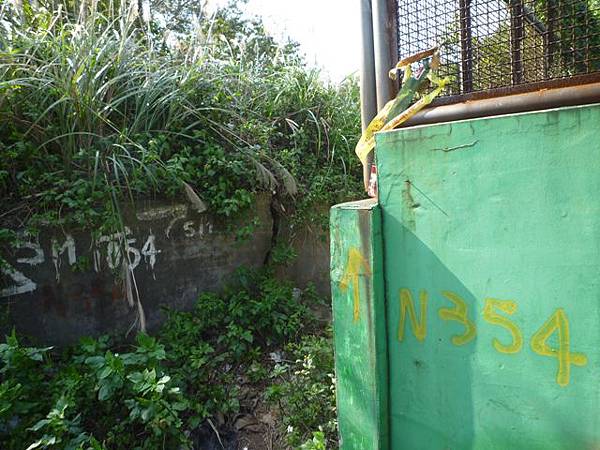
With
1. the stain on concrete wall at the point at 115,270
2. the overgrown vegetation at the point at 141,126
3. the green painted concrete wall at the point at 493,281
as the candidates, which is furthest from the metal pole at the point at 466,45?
the stain on concrete wall at the point at 115,270

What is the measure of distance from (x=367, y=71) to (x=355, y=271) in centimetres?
88

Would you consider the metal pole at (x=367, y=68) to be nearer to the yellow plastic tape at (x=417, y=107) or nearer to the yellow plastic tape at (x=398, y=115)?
the yellow plastic tape at (x=398, y=115)

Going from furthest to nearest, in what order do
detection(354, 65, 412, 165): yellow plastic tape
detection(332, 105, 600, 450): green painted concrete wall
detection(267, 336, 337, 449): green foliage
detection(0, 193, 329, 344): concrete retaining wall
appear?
detection(0, 193, 329, 344): concrete retaining wall → detection(267, 336, 337, 449): green foliage → detection(354, 65, 412, 165): yellow plastic tape → detection(332, 105, 600, 450): green painted concrete wall

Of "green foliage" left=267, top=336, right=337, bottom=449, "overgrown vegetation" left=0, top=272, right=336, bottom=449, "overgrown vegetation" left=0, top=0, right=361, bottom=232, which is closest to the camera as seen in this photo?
"overgrown vegetation" left=0, top=272, right=336, bottom=449

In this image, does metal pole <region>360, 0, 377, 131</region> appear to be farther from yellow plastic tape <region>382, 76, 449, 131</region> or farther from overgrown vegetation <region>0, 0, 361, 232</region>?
overgrown vegetation <region>0, 0, 361, 232</region>

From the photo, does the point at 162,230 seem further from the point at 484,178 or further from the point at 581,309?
the point at 581,309

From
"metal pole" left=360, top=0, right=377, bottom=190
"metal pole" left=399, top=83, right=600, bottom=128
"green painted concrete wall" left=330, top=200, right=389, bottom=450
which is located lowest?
"green painted concrete wall" left=330, top=200, right=389, bottom=450

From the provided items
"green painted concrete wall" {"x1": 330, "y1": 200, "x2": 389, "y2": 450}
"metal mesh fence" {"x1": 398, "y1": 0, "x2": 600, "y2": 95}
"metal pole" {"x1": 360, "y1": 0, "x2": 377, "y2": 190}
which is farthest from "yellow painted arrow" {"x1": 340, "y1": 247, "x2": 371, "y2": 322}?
"metal mesh fence" {"x1": 398, "y1": 0, "x2": 600, "y2": 95}

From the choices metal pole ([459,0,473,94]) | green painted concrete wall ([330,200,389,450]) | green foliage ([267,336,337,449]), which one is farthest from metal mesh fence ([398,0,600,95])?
green foliage ([267,336,337,449])

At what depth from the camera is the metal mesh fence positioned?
1715 mm

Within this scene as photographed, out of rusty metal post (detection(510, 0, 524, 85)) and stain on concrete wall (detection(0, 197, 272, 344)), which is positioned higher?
rusty metal post (detection(510, 0, 524, 85))

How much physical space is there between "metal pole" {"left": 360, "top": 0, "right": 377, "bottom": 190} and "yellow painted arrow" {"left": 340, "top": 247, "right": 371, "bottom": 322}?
1.23ft

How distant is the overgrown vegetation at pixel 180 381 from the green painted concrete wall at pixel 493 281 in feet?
2.47

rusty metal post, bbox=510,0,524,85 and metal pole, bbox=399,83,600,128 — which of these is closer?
metal pole, bbox=399,83,600,128
